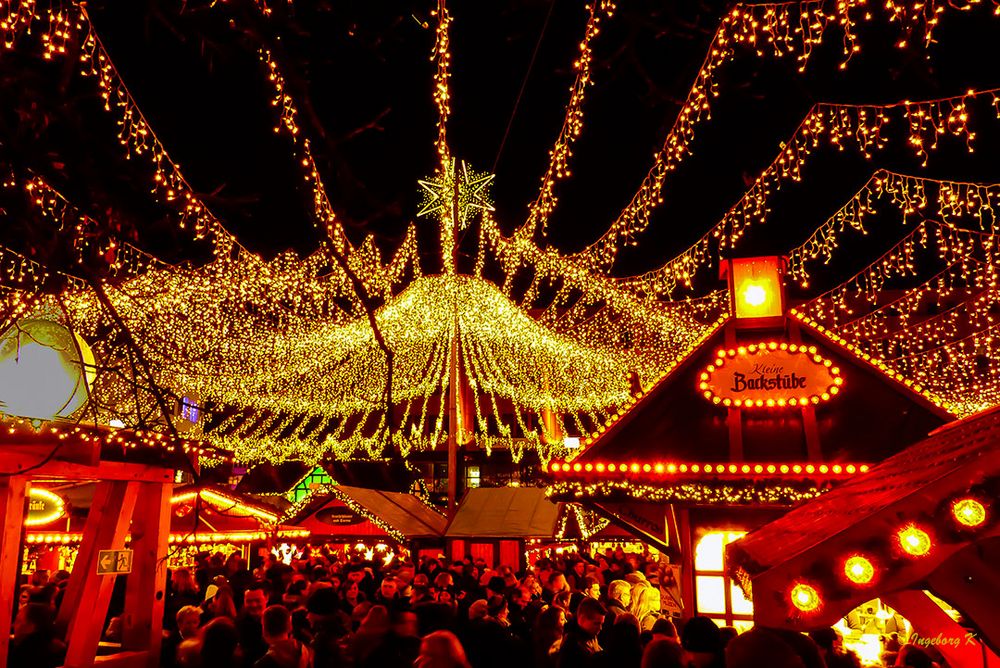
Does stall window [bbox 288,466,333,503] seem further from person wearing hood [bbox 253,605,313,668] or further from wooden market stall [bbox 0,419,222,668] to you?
person wearing hood [bbox 253,605,313,668]

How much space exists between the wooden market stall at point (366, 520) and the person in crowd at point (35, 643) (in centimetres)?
1236

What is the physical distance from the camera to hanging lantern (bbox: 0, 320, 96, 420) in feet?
→ 14.1

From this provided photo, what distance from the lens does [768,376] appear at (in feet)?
33.4

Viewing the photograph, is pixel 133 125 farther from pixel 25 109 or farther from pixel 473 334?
pixel 473 334

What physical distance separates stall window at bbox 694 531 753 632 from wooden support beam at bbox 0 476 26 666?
7.37 meters

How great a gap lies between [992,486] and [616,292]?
12.6 m

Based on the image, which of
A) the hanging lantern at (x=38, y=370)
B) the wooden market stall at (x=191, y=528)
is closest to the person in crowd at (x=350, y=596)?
the wooden market stall at (x=191, y=528)

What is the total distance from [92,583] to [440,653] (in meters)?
4.35

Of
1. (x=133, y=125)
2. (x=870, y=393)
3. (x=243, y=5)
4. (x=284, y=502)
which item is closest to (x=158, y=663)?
(x=133, y=125)

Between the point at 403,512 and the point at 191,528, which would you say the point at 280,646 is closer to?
the point at 191,528

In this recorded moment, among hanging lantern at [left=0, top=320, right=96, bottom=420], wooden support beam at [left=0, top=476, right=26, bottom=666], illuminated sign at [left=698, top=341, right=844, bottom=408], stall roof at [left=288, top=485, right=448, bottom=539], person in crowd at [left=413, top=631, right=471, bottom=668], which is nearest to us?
person in crowd at [left=413, top=631, right=471, bottom=668]

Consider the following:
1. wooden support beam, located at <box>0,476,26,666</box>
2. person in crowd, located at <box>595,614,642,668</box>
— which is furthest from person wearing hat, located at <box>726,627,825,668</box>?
wooden support beam, located at <box>0,476,26,666</box>

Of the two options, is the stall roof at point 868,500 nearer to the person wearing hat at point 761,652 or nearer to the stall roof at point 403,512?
the person wearing hat at point 761,652

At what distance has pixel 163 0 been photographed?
4383mm
